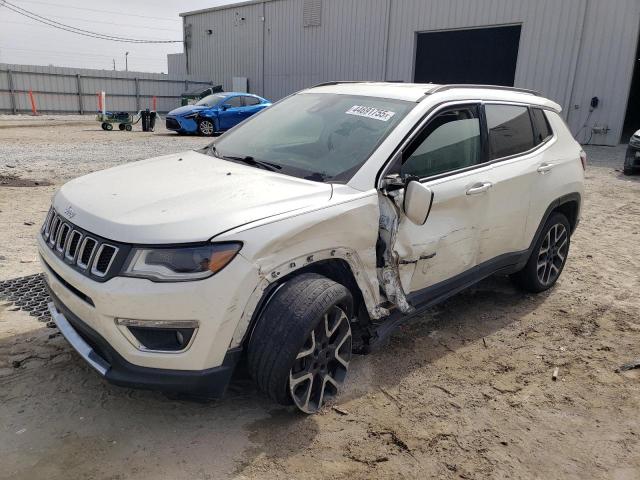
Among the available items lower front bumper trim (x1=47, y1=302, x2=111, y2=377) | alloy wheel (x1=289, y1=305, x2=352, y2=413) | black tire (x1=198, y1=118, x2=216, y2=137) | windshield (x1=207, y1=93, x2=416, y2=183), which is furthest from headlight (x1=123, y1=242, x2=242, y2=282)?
black tire (x1=198, y1=118, x2=216, y2=137)

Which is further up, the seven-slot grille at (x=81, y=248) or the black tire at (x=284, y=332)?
the seven-slot grille at (x=81, y=248)

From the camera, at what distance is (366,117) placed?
11.3ft

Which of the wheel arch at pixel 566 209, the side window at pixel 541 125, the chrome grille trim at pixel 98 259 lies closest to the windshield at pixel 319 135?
the chrome grille trim at pixel 98 259

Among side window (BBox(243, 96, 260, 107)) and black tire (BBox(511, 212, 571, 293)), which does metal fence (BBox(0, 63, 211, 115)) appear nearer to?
side window (BBox(243, 96, 260, 107))

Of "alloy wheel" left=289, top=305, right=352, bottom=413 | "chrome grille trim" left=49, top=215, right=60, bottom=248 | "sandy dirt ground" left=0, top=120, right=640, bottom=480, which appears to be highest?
"chrome grille trim" left=49, top=215, right=60, bottom=248

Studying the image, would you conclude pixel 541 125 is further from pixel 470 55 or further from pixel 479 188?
pixel 470 55

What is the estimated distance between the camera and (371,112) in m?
3.47

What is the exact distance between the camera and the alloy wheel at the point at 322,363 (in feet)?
8.89

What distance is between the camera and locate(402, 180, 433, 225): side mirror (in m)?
2.96

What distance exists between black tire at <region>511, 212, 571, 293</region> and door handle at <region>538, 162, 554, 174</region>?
472 millimetres

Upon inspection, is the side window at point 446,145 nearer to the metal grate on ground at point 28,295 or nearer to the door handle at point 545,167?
the door handle at point 545,167

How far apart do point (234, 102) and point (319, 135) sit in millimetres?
16307

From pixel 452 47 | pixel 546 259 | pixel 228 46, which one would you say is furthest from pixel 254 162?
pixel 228 46

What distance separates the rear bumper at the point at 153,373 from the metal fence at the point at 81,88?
2827 cm
